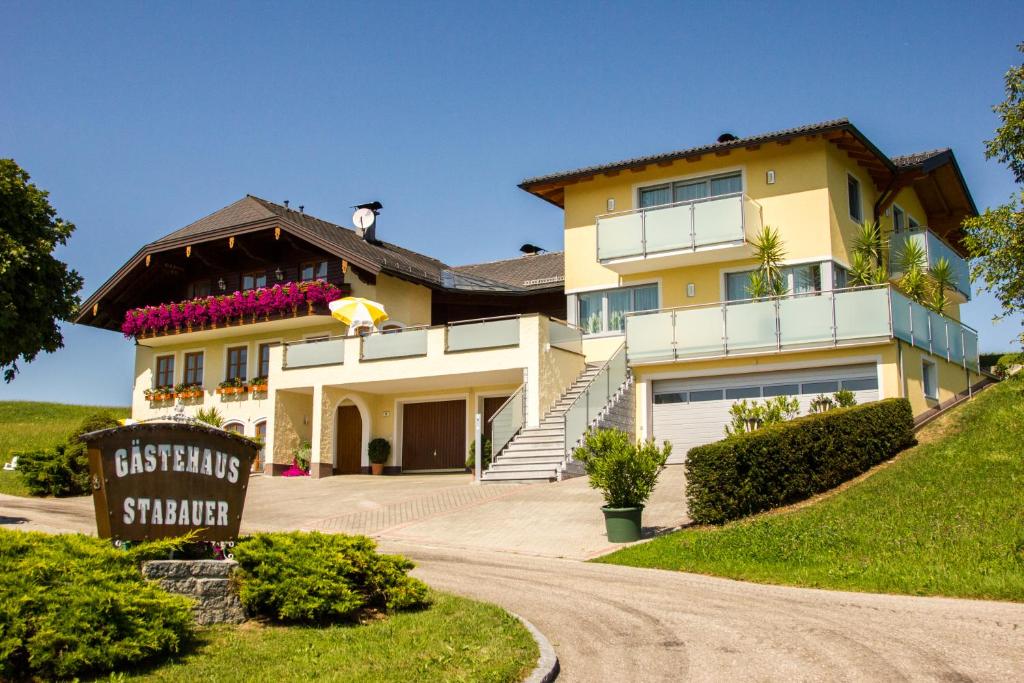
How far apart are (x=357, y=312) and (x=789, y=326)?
1231 centimetres

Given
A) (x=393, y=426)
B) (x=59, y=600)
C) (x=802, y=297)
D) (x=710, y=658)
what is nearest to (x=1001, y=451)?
(x=802, y=297)

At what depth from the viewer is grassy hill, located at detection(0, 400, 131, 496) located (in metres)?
27.9

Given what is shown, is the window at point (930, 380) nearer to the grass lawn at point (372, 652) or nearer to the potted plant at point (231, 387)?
the grass lawn at point (372, 652)

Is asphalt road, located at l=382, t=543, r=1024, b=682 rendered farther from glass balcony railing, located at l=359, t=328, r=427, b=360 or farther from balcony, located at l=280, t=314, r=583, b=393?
glass balcony railing, located at l=359, t=328, r=427, b=360

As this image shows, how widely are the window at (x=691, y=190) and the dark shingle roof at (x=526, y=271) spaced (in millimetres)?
5540

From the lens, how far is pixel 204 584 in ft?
29.5

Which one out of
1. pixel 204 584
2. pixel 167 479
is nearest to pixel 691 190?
pixel 167 479

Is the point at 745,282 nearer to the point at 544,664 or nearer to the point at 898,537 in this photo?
the point at 898,537

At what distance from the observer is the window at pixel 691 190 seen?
93.1 feet

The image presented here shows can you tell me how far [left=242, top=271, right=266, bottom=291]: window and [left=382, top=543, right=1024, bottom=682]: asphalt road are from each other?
23980 millimetres

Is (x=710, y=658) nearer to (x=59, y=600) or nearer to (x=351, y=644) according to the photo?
(x=351, y=644)

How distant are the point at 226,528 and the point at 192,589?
104 centimetres

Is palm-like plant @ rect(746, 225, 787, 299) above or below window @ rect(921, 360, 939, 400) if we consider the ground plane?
above

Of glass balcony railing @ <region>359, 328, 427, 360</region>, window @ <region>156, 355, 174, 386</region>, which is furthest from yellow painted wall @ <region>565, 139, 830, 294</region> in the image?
window @ <region>156, 355, 174, 386</region>
